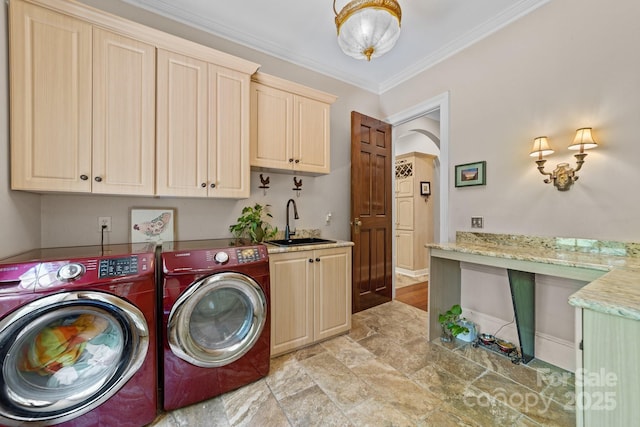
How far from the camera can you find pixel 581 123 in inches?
71.3

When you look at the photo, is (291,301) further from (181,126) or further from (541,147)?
(541,147)

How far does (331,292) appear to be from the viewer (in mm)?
2285

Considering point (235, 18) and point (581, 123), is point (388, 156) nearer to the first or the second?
point (581, 123)

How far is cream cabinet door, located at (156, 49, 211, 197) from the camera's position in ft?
5.76

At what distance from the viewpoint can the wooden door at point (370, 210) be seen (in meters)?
2.90

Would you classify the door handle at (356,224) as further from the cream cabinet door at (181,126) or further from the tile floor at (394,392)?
the cream cabinet door at (181,126)

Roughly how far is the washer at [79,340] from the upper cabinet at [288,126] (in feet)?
4.20

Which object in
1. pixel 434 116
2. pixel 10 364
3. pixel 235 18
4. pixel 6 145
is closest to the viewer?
pixel 10 364

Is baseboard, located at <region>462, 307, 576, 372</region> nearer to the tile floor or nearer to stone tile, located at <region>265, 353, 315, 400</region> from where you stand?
the tile floor

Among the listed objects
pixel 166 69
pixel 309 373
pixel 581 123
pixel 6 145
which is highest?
pixel 166 69

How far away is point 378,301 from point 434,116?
9.64ft

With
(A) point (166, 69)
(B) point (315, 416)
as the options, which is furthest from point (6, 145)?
(B) point (315, 416)

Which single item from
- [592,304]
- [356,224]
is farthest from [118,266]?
[356,224]

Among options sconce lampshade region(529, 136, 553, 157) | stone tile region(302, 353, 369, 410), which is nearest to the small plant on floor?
stone tile region(302, 353, 369, 410)
